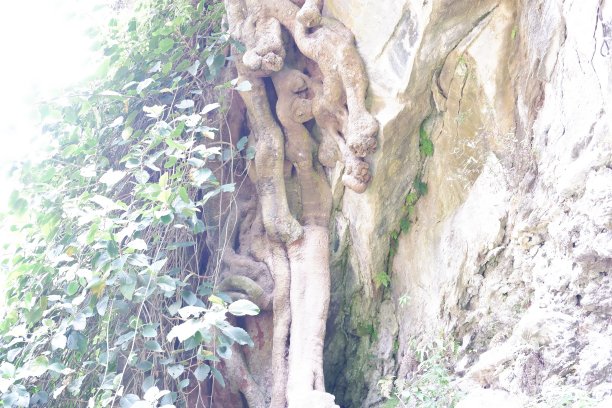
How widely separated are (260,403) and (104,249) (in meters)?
1.34

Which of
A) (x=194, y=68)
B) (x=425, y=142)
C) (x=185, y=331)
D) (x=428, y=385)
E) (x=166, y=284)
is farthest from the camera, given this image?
(x=194, y=68)

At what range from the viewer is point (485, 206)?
128 inches

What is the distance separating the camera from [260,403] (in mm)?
3883

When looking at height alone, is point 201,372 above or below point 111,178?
below

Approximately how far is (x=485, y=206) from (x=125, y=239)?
201 cm

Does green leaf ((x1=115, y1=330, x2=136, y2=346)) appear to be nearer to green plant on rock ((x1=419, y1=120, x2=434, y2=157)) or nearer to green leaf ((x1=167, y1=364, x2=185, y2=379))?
green leaf ((x1=167, y1=364, x2=185, y2=379))

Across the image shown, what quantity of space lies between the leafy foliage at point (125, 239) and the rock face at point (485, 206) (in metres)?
0.90

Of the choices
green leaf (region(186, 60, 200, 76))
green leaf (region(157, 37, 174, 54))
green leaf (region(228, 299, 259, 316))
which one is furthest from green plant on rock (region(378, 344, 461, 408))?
green leaf (region(157, 37, 174, 54))

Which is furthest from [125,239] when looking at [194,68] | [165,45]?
[165,45]

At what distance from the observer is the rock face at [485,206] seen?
7.80 ft

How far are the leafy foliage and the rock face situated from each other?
897 millimetres

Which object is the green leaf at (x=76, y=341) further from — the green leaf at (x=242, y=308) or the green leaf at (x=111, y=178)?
the green leaf at (x=242, y=308)

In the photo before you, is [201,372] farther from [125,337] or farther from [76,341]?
[76,341]

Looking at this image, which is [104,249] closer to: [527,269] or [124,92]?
[124,92]
